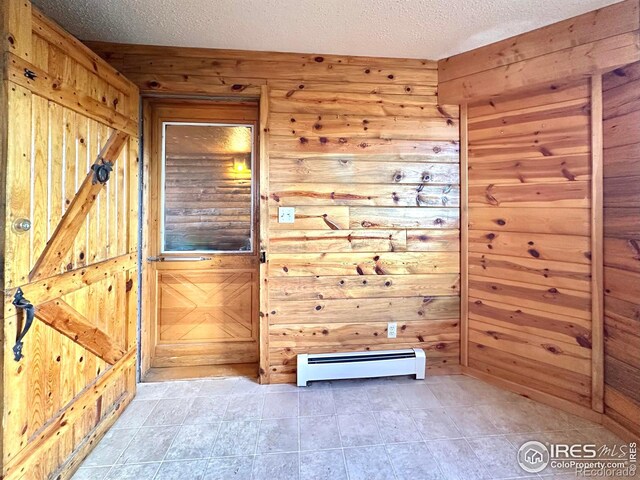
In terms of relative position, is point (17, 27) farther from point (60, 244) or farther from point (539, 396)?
point (539, 396)

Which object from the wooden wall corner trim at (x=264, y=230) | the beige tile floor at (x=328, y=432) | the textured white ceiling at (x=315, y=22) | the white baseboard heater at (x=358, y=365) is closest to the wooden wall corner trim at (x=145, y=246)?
the beige tile floor at (x=328, y=432)

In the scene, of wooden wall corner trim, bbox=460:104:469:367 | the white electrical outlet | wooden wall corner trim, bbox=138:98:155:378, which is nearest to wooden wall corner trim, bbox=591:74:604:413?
wooden wall corner trim, bbox=460:104:469:367

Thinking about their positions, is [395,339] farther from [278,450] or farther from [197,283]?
[197,283]

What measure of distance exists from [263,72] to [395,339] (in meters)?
2.22

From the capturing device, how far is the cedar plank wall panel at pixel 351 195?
6.97 ft

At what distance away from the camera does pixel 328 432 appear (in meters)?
1.66

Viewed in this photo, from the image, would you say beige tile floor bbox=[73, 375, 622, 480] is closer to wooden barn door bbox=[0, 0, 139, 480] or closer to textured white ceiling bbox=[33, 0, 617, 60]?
wooden barn door bbox=[0, 0, 139, 480]

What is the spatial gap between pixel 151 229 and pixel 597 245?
3.07 m

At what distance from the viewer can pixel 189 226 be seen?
2373 millimetres

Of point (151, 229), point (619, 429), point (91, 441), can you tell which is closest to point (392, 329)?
point (619, 429)

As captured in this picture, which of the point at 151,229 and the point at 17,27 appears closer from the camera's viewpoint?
the point at 17,27

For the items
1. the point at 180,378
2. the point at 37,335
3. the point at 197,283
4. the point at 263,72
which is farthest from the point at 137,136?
the point at 180,378

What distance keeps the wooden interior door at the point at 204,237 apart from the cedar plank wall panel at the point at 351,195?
327 millimetres

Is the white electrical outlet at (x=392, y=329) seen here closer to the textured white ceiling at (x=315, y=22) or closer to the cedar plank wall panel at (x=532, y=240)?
the cedar plank wall panel at (x=532, y=240)
